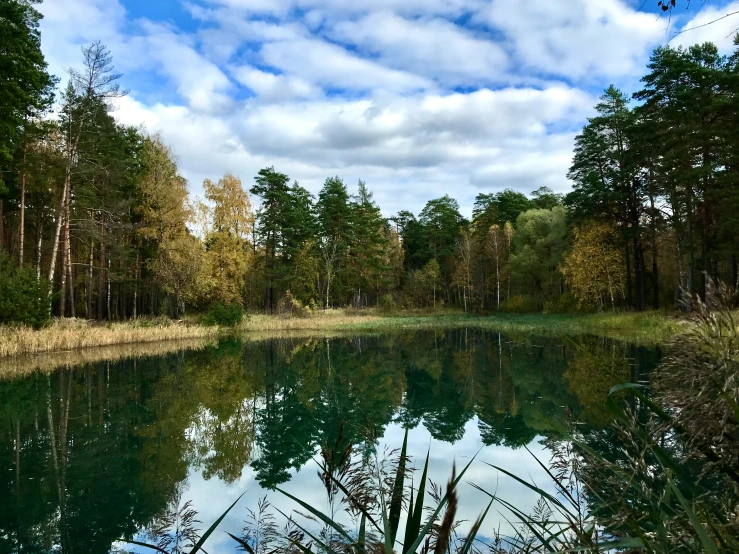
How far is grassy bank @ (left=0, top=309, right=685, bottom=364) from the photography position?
15.9 meters

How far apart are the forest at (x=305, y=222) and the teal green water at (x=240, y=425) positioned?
3315 mm

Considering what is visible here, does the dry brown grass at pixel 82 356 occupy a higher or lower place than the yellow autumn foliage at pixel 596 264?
lower

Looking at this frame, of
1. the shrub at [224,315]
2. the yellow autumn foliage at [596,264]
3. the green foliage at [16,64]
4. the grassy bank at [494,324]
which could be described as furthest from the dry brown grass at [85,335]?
the yellow autumn foliage at [596,264]

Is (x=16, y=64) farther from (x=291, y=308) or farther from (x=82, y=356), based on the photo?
(x=291, y=308)

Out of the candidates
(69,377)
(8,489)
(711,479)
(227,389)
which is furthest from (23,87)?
(711,479)

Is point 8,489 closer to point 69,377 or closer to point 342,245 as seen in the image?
point 69,377

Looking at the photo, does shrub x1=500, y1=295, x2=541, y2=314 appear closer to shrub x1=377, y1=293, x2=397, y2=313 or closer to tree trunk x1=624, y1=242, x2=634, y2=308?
shrub x1=377, y1=293, x2=397, y2=313

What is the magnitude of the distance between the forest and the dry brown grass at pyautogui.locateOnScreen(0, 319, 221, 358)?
754 millimetres

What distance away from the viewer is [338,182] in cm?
4481

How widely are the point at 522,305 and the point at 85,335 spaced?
30.1 meters

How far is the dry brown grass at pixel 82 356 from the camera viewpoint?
13.2 metres

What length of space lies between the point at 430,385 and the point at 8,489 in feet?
27.4

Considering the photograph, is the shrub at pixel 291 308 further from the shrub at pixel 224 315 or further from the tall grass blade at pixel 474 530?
the tall grass blade at pixel 474 530

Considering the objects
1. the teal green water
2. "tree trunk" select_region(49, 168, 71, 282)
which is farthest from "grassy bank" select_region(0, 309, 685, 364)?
the teal green water
